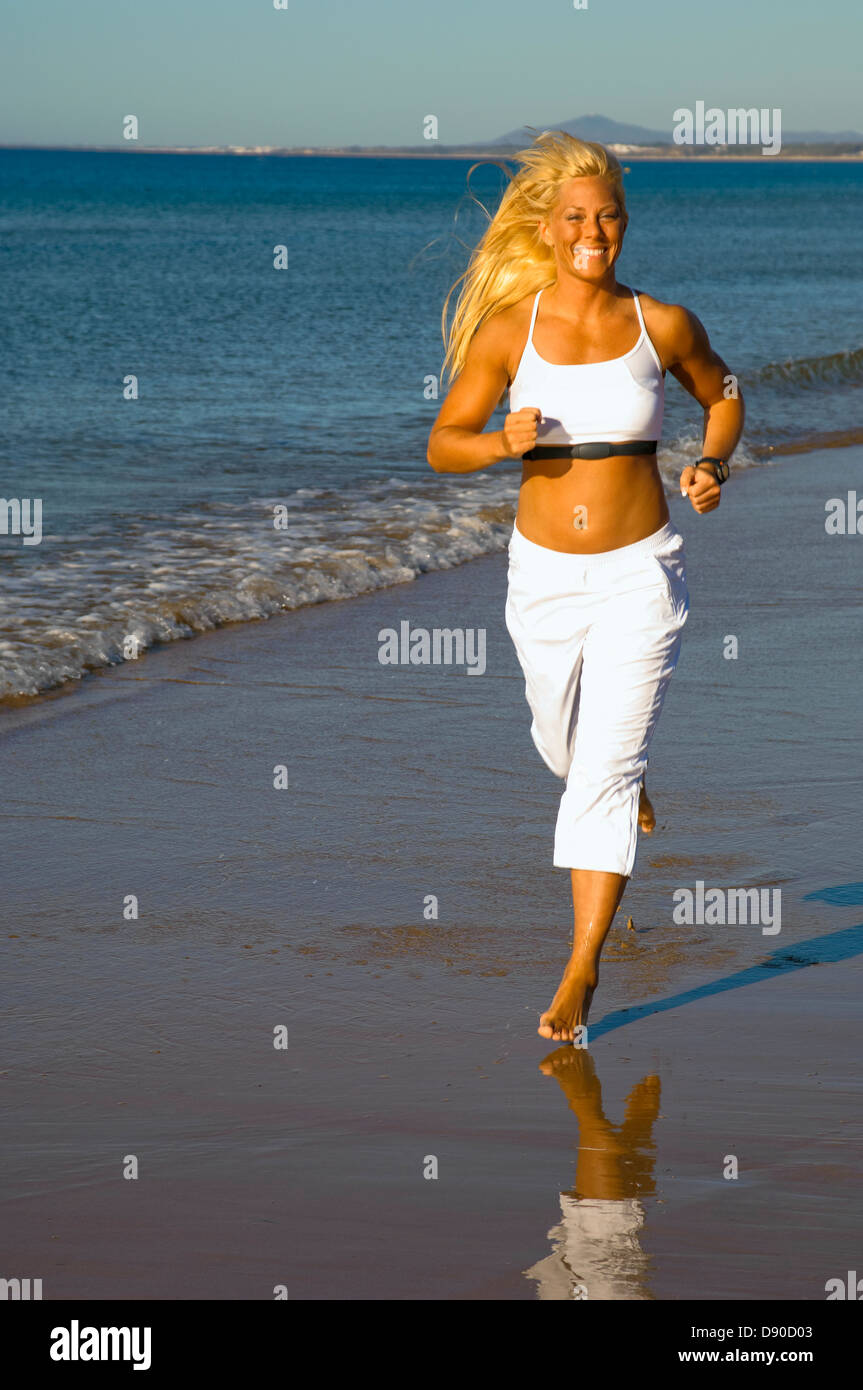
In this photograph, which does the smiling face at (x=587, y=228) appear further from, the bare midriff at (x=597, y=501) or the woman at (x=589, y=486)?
the bare midriff at (x=597, y=501)

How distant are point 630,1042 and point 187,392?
15.7m

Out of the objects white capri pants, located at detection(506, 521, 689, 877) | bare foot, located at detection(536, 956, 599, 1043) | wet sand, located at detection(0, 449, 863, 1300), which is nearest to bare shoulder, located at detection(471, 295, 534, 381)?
white capri pants, located at detection(506, 521, 689, 877)

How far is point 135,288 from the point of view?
34.4 metres

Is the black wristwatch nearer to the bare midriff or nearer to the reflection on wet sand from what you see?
the bare midriff

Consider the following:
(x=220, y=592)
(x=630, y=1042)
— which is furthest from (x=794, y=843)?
(x=220, y=592)

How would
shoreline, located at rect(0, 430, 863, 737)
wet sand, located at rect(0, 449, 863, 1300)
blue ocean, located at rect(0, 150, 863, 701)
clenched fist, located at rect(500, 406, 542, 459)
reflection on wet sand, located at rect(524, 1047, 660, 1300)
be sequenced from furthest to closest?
blue ocean, located at rect(0, 150, 863, 701), shoreline, located at rect(0, 430, 863, 737), clenched fist, located at rect(500, 406, 542, 459), wet sand, located at rect(0, 449, 863, 1300), reflection on wet sand, located at rect(524, 1047, 660, 1300)

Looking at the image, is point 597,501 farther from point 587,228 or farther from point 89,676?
point 89,676

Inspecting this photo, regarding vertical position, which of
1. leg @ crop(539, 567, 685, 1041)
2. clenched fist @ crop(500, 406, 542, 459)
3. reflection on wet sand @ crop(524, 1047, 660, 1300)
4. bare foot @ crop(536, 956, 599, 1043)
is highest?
clenched fist @ crop(500, 406, 542, 459)

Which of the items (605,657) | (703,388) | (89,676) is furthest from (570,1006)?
(89,676)

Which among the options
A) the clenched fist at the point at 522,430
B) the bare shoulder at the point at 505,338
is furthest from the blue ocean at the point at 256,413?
the clenched fist at the point at 522,430

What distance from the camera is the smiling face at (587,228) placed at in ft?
11.4

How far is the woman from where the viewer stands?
3490 millimetres

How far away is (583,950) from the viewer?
11.9 ft
